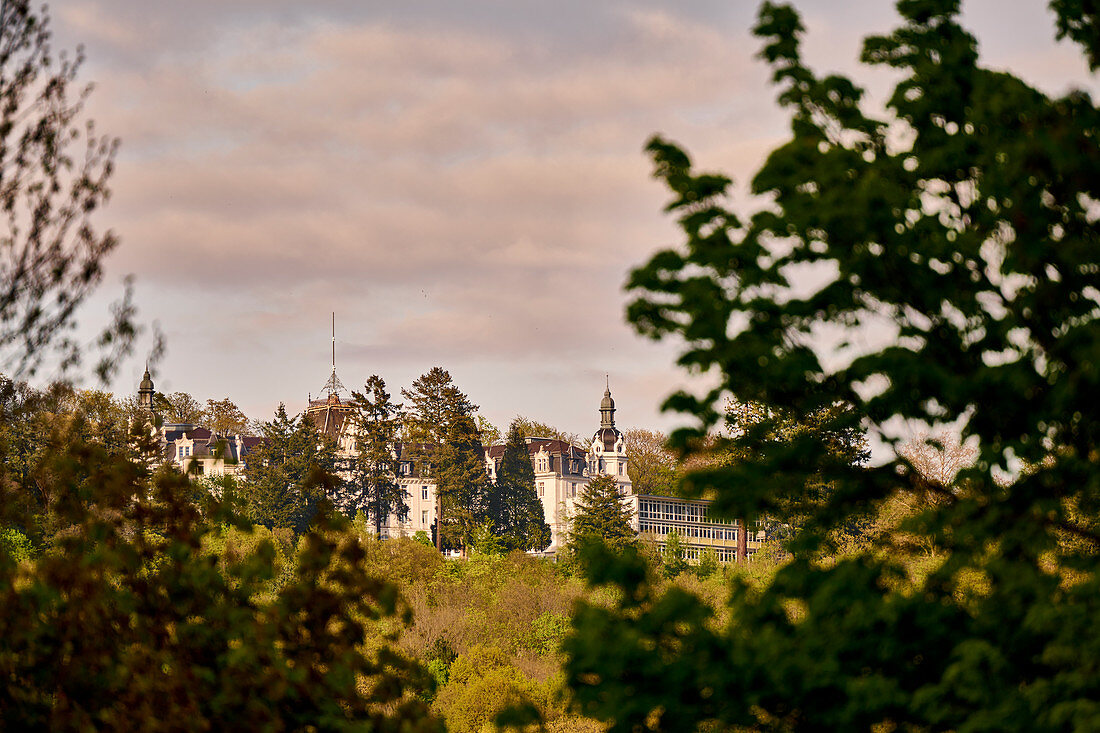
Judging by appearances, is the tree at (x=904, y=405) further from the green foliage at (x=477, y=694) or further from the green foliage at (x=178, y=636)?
the green foliage at (x=477, y=694)

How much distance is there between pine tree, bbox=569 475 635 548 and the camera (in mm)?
84438

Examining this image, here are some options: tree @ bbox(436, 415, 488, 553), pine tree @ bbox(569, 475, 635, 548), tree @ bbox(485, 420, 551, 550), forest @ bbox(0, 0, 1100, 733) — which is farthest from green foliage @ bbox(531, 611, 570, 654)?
forest @ bbox(0, 0, 1100, 733)

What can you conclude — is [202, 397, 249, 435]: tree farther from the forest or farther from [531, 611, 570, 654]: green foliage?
the forest

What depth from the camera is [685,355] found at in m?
8.72

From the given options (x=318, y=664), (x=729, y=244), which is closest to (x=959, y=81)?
(x=729, y=244)

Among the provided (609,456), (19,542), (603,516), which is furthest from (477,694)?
(609,456)

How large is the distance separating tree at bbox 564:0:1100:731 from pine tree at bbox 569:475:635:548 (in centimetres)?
7491

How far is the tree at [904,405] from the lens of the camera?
24.8 feet

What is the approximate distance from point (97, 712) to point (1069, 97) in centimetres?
770

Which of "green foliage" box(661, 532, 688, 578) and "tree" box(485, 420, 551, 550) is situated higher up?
"tree" box(485, 420, 551, 550)

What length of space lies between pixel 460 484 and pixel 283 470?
1367cm

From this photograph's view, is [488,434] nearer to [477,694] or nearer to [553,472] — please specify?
[553,472]

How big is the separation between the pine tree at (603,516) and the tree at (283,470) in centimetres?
1919

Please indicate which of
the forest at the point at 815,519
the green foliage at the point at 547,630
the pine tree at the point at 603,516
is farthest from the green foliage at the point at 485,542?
the forest at the point at 815,519
